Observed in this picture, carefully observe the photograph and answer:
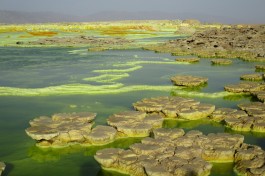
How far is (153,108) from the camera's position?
13.9 metres

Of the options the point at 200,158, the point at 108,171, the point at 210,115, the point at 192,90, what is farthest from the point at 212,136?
the point at 192,90

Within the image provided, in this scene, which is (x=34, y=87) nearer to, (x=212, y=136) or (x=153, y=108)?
(x=153, y=108)

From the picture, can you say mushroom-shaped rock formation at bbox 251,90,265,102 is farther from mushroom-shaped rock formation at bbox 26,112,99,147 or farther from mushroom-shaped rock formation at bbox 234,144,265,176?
mushroom-shaped rock formation at bbox 26,112,99,147

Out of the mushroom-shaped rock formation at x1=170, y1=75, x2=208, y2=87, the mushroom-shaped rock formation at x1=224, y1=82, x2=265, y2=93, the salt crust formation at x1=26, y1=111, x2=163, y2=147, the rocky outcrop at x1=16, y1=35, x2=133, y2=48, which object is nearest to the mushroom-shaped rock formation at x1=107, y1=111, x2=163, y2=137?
the salt crust formation at x1=26, y1=111, x2=163, y2=147

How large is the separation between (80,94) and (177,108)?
6.50 m

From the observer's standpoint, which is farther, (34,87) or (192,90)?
(34,87)

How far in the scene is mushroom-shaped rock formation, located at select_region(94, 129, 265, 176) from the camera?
8656mm

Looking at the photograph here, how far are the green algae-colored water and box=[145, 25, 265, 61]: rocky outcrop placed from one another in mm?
6243

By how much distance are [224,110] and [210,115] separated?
723 mm

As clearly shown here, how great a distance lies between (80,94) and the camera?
18.2 m

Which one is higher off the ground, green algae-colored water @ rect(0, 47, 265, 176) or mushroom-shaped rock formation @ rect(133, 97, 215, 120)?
mushroom-shaped rock formation @ rect(133, 97, 215, 120)

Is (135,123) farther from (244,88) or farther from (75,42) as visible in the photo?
(75,42)

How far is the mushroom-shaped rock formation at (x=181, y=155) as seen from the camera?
28.4 feet

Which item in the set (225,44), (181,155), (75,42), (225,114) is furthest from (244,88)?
(75,42)
